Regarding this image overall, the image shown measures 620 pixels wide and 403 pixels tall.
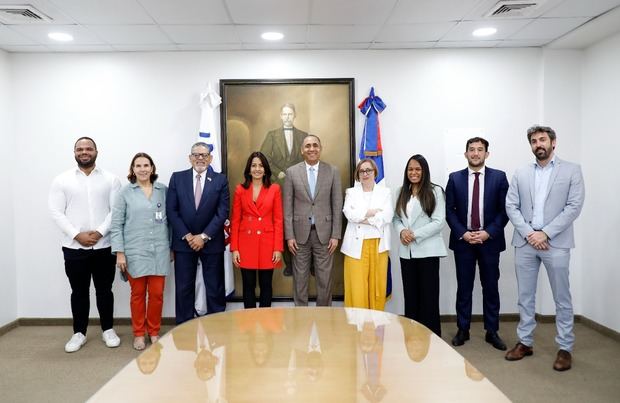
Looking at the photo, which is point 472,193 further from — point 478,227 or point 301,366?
point 301,366

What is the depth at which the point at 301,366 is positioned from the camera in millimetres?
1713

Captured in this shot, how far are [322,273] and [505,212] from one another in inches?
70.1

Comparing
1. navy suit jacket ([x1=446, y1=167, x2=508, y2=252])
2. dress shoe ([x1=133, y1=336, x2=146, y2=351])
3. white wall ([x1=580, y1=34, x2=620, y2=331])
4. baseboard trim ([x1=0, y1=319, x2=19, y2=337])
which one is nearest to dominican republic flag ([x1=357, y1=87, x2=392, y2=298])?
navy suit jacket ([x1=446, y1=167, x2=508, y2=252])

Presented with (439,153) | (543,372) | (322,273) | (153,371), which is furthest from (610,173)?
(153,371)

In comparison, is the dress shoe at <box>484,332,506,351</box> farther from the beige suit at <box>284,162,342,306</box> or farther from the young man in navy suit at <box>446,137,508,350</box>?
the beige suit at <box>284,162,342,306</box>

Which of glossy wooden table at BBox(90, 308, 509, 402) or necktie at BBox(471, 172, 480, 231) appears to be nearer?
glossy wooden table at BBox(90, 308, 509, 402)

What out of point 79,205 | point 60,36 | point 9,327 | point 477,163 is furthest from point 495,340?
point 60,36

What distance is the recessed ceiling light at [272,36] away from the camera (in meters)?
4.49

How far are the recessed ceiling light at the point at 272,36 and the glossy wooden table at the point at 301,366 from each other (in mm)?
3123

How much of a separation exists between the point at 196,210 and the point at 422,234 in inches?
82.5

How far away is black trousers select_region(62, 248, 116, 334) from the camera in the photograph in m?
4.29

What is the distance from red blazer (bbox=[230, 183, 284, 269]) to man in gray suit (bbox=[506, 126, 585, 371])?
2.08 meters

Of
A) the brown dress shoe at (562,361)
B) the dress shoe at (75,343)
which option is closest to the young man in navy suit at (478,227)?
the brown dress shoe at (562,361)

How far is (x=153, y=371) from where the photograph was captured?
1685 millimetres
